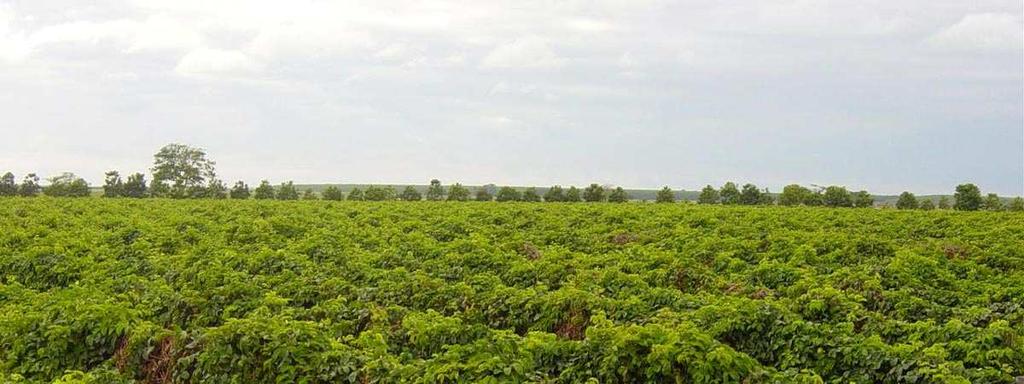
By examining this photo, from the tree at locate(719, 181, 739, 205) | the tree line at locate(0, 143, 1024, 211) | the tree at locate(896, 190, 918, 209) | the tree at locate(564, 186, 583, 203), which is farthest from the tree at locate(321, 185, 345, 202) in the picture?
the tree at locate(896, 190, 918, 209)

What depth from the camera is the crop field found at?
7.85 meters

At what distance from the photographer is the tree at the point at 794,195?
60.7m

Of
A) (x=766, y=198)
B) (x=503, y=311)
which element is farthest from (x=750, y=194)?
(x=503, y=311)

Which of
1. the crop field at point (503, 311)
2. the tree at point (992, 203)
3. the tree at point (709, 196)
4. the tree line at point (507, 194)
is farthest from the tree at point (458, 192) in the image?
the crop field at point (503, 311)

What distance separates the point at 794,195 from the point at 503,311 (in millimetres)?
53813

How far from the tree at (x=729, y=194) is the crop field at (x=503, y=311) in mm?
44070

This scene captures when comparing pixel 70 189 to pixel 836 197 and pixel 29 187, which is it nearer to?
pixel 29 187

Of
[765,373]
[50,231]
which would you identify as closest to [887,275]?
[765,373]

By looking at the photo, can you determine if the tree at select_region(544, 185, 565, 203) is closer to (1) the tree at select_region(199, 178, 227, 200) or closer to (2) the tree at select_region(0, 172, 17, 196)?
(1) the tree at select_region(199, 178, 227, 200)

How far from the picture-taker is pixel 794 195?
61.0m

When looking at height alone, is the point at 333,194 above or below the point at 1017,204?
below

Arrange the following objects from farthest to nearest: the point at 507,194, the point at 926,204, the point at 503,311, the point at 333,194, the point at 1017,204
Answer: the point at 333,194 → the point at 507,194 → the point at 926,204 → the point at 1017,204 → the point at 503,311

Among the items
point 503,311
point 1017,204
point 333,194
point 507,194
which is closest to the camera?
point 503,311

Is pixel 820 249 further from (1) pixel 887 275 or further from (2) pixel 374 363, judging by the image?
(2) pixel 374 363
